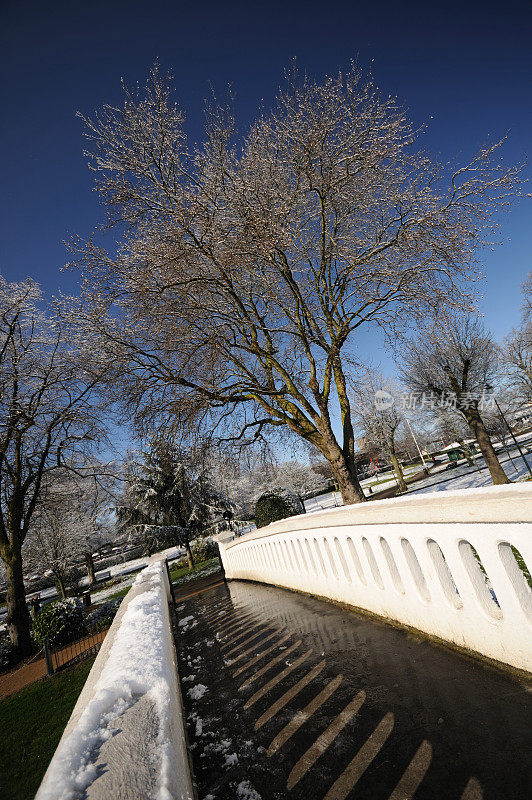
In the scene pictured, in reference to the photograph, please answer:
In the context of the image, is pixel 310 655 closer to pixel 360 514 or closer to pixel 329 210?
pixel 360 514

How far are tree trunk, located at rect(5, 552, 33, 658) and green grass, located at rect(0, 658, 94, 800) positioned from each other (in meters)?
5.05

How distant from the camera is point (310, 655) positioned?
370cm

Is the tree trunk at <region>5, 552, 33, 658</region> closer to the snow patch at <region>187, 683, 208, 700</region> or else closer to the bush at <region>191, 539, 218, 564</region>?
the snow patch at <region>187, 683, 208, 700</region>

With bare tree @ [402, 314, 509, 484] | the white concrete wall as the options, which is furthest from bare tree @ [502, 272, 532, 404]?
the white concrete wall

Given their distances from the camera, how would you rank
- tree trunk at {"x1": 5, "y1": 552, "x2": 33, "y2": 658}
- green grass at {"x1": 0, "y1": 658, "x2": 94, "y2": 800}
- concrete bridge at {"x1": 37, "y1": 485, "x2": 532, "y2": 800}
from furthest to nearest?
1. tree trunk at {"x1": 5, "y1": 552, "x2": 33, "y2": 658}
2. green grass at {"x1": 0, "y1": 658, "x2": 94, "y2": 800}
3. concrete bridge at {"x1": 37, "y1": 485, "x2": 532, "y2": 800}

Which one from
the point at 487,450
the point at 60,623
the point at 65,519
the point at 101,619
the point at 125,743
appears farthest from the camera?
the point at 65,519

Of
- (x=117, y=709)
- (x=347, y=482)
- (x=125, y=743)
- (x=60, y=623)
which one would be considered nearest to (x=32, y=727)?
(x=117, y=709)

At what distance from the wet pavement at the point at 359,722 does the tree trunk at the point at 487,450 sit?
15.5 metres

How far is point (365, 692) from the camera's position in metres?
2.71

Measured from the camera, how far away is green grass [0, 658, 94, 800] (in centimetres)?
408

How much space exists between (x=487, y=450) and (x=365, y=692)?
1728cm

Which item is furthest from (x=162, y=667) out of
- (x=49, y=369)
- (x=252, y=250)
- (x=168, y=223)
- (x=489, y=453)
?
(x=489, y=453)

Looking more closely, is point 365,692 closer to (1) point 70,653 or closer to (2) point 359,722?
(2) point 359,722

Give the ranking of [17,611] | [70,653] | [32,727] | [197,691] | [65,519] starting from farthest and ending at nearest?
[65,519], [17,611], [70,653], [32,727], [197,691]
